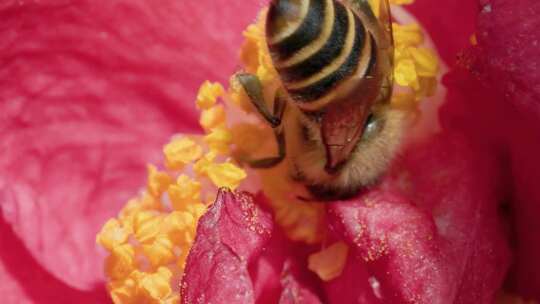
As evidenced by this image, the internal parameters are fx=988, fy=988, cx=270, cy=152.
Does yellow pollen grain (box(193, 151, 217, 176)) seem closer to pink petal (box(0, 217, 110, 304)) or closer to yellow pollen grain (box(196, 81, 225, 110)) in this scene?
yellow pollen grain (box(196, 81, 225, 110))

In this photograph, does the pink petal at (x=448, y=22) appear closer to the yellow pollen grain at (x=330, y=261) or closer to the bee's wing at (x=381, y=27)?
the bee's wing at (x=381, y=27)

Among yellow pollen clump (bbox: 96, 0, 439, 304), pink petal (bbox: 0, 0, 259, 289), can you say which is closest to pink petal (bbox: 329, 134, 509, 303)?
yellow pollen clump (bbox: 96, 0, 439, 304)

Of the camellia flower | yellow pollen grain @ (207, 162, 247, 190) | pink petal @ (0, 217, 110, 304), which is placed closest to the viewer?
the camellia flower

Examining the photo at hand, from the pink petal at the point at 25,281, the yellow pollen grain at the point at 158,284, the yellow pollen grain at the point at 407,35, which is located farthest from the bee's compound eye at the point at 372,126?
the pink petal at the point at 25,281

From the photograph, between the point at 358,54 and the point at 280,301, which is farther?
the point at 280,301

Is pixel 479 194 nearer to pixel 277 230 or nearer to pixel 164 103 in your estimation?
pixel 277 230

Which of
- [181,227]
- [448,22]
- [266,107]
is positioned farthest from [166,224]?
[448,22]

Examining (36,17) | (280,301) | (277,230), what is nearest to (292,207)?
(277,230)
